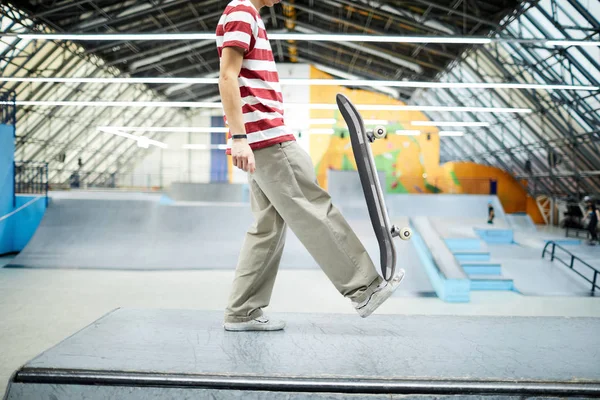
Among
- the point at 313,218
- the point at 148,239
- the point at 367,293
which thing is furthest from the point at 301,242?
the point at 148,239

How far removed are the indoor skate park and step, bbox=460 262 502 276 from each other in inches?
0.9

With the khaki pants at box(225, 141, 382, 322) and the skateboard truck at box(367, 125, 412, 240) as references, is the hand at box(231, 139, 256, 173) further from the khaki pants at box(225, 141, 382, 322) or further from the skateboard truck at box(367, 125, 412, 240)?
the skateboard truck at box(367, 125, 412, 240)

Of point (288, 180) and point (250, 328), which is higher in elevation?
point (288, 180)

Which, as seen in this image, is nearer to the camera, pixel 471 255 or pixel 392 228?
pixel 392 228

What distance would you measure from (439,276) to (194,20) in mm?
12313

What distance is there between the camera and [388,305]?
498 centimetres

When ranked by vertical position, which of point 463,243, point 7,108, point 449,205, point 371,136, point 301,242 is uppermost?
point 7,108

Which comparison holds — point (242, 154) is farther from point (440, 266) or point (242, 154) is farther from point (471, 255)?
point (471, 255)

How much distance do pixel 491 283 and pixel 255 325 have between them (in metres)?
5.46

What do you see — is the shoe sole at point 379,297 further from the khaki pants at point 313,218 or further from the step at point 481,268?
the step at point 481,268

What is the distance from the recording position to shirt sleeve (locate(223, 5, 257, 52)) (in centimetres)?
156

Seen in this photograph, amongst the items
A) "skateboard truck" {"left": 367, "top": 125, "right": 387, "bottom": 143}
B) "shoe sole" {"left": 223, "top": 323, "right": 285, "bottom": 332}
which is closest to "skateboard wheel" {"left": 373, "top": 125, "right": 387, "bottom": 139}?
"skateboard truck" {"left": 367, "top": 125, "right": 387, "bottom": 143}

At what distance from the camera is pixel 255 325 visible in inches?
70.7

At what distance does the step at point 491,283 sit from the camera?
628 centimetres
